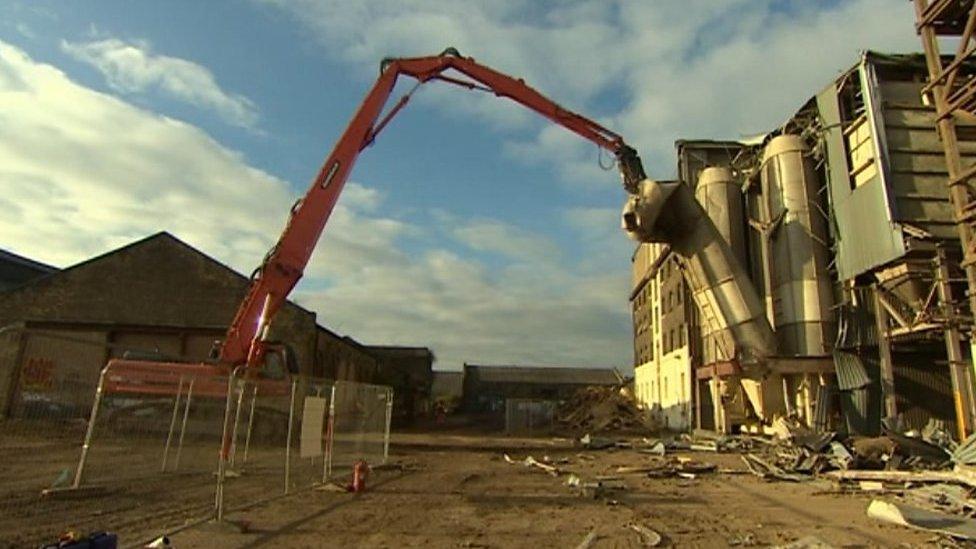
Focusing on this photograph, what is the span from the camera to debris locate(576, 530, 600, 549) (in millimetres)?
8484

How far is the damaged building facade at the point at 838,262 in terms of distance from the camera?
77.2ft

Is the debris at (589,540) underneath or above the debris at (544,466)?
underneath

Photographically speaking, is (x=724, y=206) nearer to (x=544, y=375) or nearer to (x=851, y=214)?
(x=851, y=214)

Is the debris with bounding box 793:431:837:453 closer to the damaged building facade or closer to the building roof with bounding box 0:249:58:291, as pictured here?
the damaged building facade

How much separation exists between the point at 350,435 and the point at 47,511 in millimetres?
7484

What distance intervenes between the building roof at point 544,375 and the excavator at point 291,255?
66287 mm

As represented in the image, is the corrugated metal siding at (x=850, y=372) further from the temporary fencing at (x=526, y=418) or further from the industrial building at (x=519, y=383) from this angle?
the industrial building at (x=519, y=383)

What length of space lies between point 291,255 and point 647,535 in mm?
14231

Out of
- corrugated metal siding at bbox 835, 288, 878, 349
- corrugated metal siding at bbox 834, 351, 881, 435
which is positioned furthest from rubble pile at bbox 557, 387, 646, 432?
corrugated metal siding at bbox 835, 288, 878, 349

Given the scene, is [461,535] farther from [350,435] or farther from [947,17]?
[947,17]

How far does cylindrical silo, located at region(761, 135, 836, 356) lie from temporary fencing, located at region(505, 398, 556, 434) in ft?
62.5

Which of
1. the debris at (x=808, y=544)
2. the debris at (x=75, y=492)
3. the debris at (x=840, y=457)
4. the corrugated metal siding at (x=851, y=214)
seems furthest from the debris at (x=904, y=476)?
the debris at (x=75, y=492)

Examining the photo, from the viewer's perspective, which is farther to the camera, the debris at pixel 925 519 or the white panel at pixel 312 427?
the white panel at pixel 312 427

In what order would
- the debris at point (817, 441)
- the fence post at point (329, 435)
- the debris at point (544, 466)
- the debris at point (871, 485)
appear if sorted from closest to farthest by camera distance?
the fence post at point (329, 435), the debris at point (871, 485), the debris at point (544, 466), the debris at point (817, 441)
